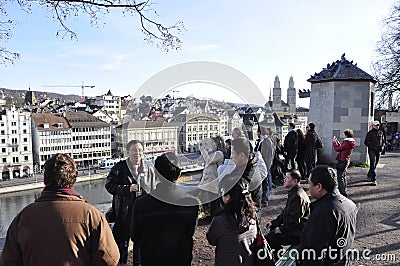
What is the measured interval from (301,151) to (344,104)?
111 inches

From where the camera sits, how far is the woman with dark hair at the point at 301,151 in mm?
8562

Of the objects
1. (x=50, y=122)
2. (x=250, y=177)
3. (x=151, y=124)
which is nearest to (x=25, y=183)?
(x=50, y=122)

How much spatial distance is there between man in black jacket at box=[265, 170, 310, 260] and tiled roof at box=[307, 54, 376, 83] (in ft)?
23.3

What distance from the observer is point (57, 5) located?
6098 mm

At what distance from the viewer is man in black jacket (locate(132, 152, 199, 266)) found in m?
2.96

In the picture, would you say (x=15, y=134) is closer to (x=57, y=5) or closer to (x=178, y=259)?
(x=57, y=5)

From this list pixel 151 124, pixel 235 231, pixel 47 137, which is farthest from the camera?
pixel 47 137

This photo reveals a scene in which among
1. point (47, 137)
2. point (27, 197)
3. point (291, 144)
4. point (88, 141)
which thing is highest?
point (291, 144)

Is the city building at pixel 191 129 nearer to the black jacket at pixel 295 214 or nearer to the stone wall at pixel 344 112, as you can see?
the black jacket at pixel 295 214

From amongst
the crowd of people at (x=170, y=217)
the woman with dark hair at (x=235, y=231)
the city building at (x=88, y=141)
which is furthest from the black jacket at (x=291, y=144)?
the city building at (x=88, y=141)

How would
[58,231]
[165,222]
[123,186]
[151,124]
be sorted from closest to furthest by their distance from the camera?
[58,231] < [165,222] < [151,124] < [123,186]

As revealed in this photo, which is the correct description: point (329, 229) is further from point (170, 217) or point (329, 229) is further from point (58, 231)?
point (58, 231)

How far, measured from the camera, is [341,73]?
33.8 feet

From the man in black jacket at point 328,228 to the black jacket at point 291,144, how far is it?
5188mm
